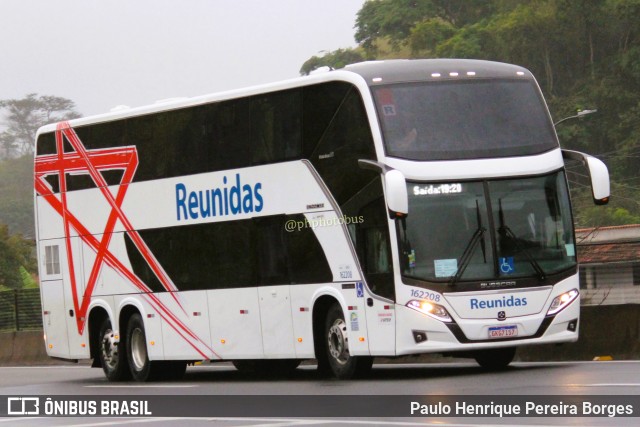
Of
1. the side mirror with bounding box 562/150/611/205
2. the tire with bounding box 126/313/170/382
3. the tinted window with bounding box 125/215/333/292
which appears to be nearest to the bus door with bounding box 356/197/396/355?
the tinted window with bounding box 125/215/333/292

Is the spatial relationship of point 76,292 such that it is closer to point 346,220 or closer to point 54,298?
point 54,298

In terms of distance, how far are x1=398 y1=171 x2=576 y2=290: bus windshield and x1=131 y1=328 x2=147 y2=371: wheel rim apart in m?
6.82

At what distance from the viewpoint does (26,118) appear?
191 meters

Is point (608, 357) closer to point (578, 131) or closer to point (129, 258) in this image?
point (129, 258)

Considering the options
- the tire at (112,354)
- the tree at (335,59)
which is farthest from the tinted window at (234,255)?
the tree at (335,59)

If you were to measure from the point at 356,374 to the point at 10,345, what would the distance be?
18.4 metres

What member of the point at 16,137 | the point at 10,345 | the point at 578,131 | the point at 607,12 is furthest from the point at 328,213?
the point at 16,137

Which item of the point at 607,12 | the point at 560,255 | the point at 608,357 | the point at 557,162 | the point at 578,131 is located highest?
the point at 607,12

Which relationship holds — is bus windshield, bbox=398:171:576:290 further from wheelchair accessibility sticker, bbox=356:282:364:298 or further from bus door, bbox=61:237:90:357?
bus door, bbox=61:237:90:357

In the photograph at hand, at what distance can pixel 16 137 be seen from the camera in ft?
625

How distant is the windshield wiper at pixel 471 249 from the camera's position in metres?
18.3

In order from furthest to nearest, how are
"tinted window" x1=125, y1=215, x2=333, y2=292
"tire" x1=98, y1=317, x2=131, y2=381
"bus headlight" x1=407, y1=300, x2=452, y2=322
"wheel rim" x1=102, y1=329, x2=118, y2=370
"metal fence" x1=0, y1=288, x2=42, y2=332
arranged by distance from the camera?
"metal fence" x1=0, y1=288, x2=42, y2=332 < "wheel rim" x1=102, y1=329, x2=118, y2=370 < "tire" x1=98, y1=317, x2=131, y2=381 < "tinted window" x1=125, y1=215, x2=333, y2=292 < "bus headlight" x1=407, y1=300, x2=452, y2=322

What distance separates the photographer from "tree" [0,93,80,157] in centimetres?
18425

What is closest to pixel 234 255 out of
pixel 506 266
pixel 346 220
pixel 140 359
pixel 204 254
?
pixel 204 254
